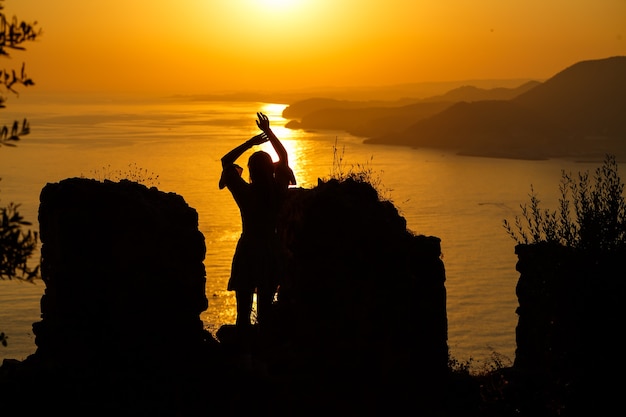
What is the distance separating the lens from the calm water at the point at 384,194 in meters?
63.1

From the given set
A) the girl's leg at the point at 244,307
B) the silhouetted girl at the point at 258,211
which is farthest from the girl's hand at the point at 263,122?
the girl's leg at the point at 244,307

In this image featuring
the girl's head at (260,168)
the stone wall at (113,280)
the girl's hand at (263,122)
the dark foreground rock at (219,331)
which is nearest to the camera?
the girl's head at (260,168)

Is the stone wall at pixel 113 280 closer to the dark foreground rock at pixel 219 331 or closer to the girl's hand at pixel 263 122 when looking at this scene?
the dark foreground rock at pixel 219 331

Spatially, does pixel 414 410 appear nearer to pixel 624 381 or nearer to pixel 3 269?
pixel 624 381

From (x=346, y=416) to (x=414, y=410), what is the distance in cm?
150

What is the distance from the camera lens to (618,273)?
44.4 ft

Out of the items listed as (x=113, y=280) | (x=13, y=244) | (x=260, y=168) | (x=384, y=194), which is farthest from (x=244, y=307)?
(x=13, y=244)

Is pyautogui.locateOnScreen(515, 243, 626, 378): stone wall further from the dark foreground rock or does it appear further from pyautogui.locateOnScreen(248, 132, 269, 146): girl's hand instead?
pyautogui.locateOnScreen(248, 132, 269, 146): girl's hand

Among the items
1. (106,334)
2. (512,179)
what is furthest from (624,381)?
(512,179)

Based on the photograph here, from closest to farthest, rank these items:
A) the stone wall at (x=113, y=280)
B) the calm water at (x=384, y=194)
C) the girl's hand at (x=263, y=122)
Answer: the girl's hand at (x=263, y=122) < the stone wall at (x=113, y=280) < the calm water at (x=384, y=194)

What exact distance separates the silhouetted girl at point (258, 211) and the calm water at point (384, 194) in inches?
47.1

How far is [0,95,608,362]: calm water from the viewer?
63094 millimetres

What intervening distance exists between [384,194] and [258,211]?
3230 millimetres

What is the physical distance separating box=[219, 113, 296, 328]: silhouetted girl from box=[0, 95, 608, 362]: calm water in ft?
3.92
